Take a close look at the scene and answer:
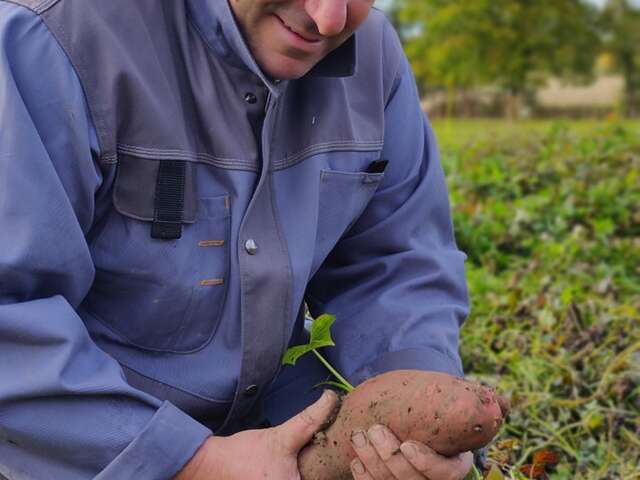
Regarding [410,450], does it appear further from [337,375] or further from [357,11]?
[357,11]

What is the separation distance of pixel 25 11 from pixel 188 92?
371mm

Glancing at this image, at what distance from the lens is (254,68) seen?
196cm

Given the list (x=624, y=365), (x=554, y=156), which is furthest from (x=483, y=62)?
Result: (x=624, y=365)

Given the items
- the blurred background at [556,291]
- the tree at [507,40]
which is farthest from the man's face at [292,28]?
the tree at [507,40]

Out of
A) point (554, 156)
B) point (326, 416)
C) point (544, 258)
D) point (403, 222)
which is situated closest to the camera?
point (326, 416)

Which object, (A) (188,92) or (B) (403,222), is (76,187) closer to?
(A) (188,92)

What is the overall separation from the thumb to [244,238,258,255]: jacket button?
33 cm

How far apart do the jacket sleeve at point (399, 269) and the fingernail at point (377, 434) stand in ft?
1.38

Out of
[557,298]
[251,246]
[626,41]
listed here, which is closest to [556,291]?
[557,298]

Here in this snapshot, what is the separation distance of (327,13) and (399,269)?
73cm

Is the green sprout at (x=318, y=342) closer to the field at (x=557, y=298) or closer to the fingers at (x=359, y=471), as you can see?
the fingers at (x=359, y=471)

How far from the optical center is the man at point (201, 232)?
5.77 feet

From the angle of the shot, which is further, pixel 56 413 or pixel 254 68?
pixel 254 68

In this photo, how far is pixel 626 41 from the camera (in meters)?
48.1
